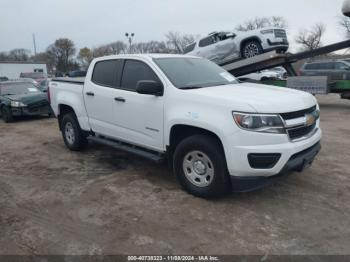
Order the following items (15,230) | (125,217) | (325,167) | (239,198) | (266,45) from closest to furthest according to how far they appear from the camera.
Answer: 1. (15,230)
2. (125,217)
3. (239,198)
4. (325,167)
5. (266,45)

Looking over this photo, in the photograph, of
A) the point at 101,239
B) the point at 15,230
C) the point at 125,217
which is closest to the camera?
the point at 101,239

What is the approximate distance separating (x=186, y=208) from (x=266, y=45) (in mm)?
10618

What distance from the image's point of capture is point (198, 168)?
4.51 meters

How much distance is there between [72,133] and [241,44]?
9.11 m

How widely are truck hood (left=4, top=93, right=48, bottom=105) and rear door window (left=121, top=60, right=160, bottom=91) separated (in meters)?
7.83

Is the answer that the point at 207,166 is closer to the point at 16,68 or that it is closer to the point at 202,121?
the point at 202,121

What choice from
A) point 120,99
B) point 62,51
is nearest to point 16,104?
point 120,99

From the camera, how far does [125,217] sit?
162 inches

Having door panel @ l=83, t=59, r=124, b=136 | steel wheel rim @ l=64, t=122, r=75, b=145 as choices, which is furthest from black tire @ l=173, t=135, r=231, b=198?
steel wheel rim @ l=64, t=122, r=75, b=145

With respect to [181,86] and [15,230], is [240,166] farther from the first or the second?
[15,230]

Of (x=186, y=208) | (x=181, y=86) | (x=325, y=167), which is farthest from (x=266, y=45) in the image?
(x=186, y=208)

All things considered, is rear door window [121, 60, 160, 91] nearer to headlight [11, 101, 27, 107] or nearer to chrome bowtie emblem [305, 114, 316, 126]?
chrome bowtie emblem [305, 114, 316, 126]

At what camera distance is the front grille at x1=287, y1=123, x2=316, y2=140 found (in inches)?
163

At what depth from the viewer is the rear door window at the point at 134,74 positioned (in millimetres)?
5172
